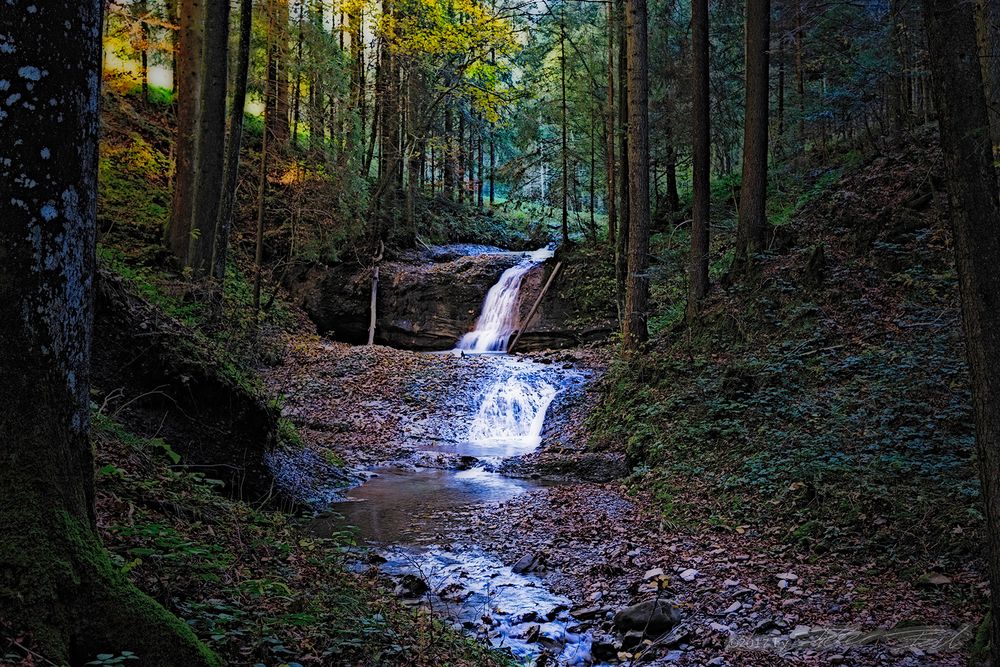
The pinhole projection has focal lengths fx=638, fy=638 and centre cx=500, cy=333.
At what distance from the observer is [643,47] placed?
476 inches

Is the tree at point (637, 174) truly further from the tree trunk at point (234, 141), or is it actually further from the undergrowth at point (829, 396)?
the tree trunk at point (234, 141)

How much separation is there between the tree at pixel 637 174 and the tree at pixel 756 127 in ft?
6.18

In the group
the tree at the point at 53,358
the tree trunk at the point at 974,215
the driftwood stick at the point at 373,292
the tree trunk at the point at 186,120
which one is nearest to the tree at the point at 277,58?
the tree trunk at the point at 186,120

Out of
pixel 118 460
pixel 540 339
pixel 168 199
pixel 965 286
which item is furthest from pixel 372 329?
pixel 965 286

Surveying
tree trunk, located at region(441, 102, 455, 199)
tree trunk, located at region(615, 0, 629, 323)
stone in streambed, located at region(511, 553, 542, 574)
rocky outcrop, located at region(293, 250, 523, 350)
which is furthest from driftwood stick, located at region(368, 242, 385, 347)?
stone in streambed, located at region(511, 553, 542, 574)

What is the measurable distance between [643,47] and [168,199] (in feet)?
42.5

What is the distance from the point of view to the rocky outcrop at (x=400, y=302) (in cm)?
2094

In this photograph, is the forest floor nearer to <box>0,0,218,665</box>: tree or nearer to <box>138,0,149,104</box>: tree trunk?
<box>0,0,218,665</box>: tree

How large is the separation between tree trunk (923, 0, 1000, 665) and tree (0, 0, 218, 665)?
4454 millimetres

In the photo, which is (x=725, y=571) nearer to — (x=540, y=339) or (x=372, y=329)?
(x=540, y=339)

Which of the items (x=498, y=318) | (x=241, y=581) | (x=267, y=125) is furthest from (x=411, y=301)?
(x=241, y=581)

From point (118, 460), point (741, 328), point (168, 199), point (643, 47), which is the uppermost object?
point (643, 47)

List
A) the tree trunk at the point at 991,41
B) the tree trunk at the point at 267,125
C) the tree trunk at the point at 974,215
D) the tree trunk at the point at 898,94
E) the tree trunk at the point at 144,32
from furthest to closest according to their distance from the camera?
the tree trunk at the point at 267,125 → the tree trunk at the point at 144,32 → the tree trunk at the point at 898,94 → the tree trunk at the point at 991,41 → the tree trunk at the point at 974,215

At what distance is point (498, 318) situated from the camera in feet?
68.0
